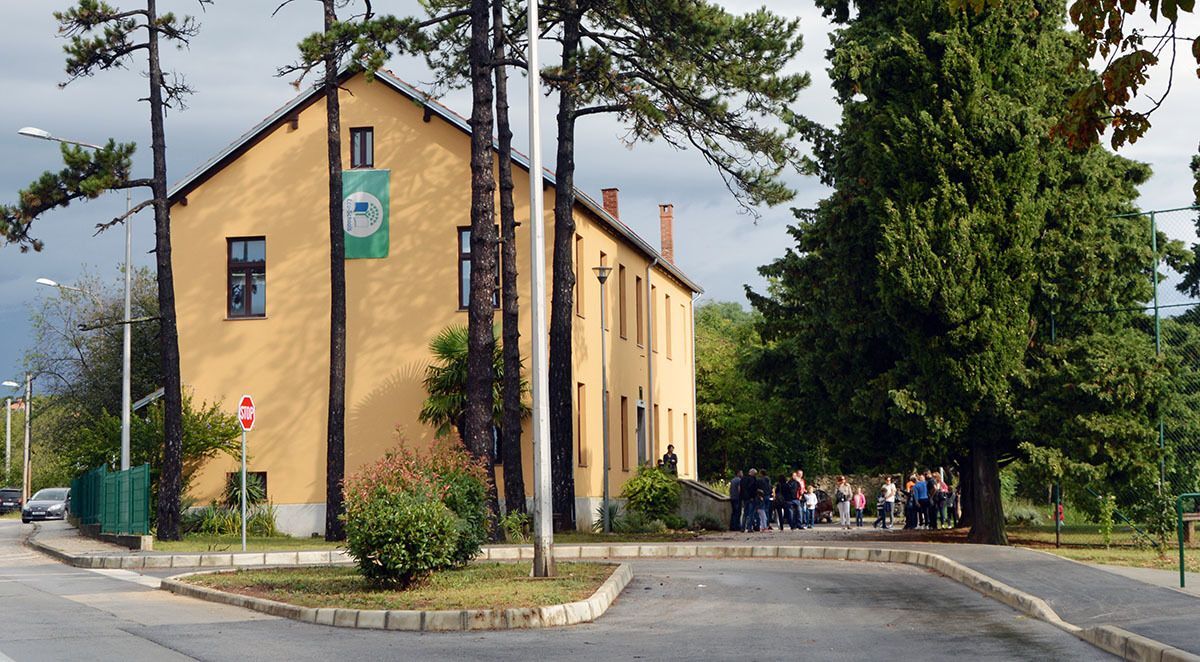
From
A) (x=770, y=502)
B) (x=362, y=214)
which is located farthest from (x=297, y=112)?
(x=770, y=502)

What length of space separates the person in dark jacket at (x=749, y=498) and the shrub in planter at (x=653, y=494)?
6.23 ft

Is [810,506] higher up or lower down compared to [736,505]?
lower down

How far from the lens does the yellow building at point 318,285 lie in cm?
3488

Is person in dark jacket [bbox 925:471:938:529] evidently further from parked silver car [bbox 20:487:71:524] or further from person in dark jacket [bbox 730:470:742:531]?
parked silver car [bbox 20:487:71:524]

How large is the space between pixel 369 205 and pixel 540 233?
1887cm

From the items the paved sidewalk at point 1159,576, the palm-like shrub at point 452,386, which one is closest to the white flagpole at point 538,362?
the paved sidewalk at point 1159,576

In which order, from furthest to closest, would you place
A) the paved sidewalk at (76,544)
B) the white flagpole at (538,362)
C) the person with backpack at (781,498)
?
the person with backpack at (781,498) → the paved sidewalk at (76,544) → the white flagpole at (538,362)

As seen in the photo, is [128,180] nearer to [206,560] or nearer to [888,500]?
[206,560]

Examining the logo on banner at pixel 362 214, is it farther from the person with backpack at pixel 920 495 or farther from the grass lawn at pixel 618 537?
the person with backpack at pixel 920 495

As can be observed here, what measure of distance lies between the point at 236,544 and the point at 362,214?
10045 millimetres

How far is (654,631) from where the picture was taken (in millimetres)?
12992

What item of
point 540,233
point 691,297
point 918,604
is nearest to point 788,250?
point 540,233

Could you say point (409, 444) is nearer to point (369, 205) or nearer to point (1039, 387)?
point (369, 205)

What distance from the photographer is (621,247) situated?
135ft
